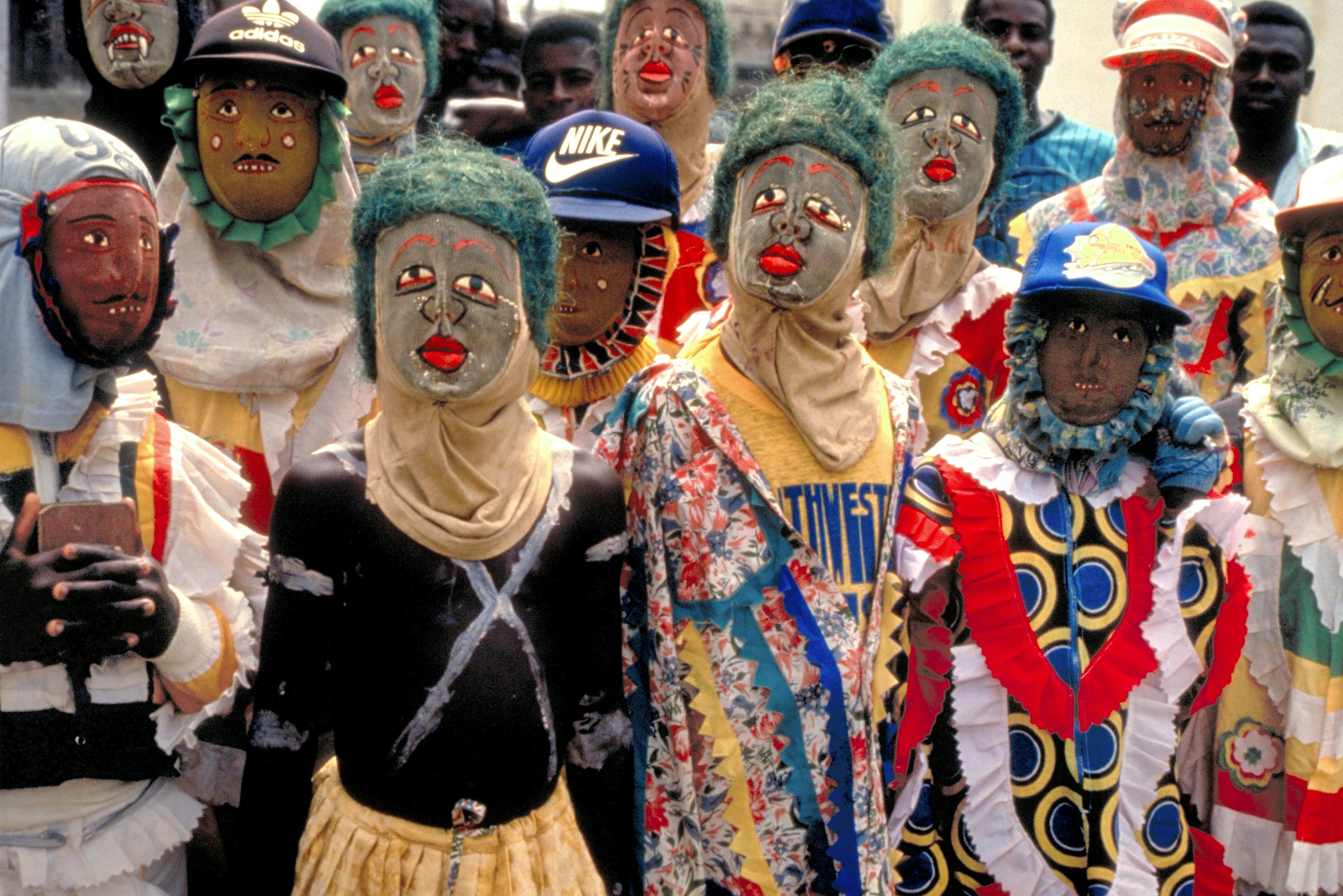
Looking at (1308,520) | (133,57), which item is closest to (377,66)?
(133,57)

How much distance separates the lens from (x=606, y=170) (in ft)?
11.8

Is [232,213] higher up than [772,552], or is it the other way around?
[232,213]

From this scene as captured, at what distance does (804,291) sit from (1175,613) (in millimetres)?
1164

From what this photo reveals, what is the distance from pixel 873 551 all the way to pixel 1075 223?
1002 mm

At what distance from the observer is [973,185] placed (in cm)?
404

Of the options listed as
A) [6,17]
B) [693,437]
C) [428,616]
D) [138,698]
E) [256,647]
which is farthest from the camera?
[6,17]

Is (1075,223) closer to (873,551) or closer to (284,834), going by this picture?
(873,551)

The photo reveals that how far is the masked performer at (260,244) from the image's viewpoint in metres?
3.76

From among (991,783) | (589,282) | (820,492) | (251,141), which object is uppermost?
(251,141)

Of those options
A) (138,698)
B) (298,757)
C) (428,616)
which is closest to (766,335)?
(428,616)

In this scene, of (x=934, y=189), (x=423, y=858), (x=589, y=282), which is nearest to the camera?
(x=423, y=858)

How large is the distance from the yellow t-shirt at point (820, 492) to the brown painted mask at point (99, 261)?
1244 millimetres

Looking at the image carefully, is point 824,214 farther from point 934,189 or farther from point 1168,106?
point 1168,106

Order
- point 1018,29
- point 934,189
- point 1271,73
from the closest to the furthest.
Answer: point 934,189 < point 1018,29 < point 1271,73
